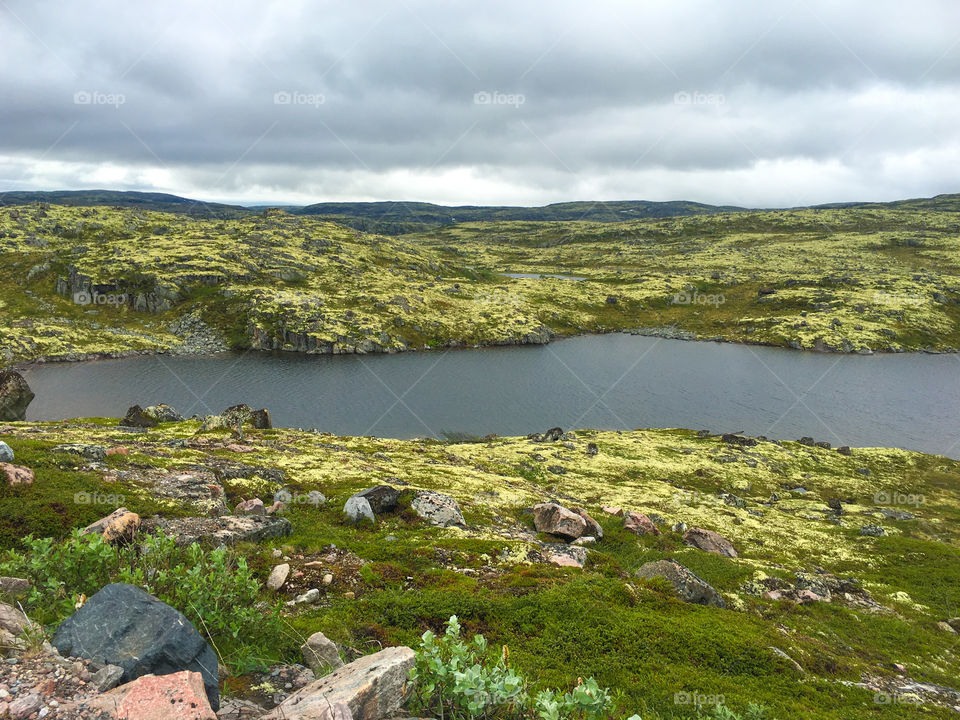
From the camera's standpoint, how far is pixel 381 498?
3067 centimetres

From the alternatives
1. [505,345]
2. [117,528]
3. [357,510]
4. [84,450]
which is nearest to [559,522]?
[357,510]

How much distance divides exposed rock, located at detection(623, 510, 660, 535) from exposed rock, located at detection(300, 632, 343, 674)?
1059 inches

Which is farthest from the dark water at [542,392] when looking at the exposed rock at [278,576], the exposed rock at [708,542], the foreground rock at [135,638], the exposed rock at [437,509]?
the foreground rock at [135,638]

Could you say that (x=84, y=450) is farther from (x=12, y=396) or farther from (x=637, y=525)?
(x=12, y=396)

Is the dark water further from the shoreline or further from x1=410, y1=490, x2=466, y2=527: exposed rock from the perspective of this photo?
x1=410, y1=490, x2=466, y2=527: exposed rock

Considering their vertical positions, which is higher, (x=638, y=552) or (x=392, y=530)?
(x=392, y=530)

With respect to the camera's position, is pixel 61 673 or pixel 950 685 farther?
pixel 950 685

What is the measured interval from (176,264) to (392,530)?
596 feet

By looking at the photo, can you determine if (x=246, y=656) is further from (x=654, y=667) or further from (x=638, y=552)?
(x=638, y=552)

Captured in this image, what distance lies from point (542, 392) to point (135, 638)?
319 feet

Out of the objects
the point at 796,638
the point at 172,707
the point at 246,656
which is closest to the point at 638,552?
the point at 796,638

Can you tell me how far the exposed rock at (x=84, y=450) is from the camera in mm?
29487

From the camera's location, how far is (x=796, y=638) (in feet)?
65.2

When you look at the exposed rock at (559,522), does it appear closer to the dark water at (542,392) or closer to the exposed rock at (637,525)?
the exposed rock at (637,525)
